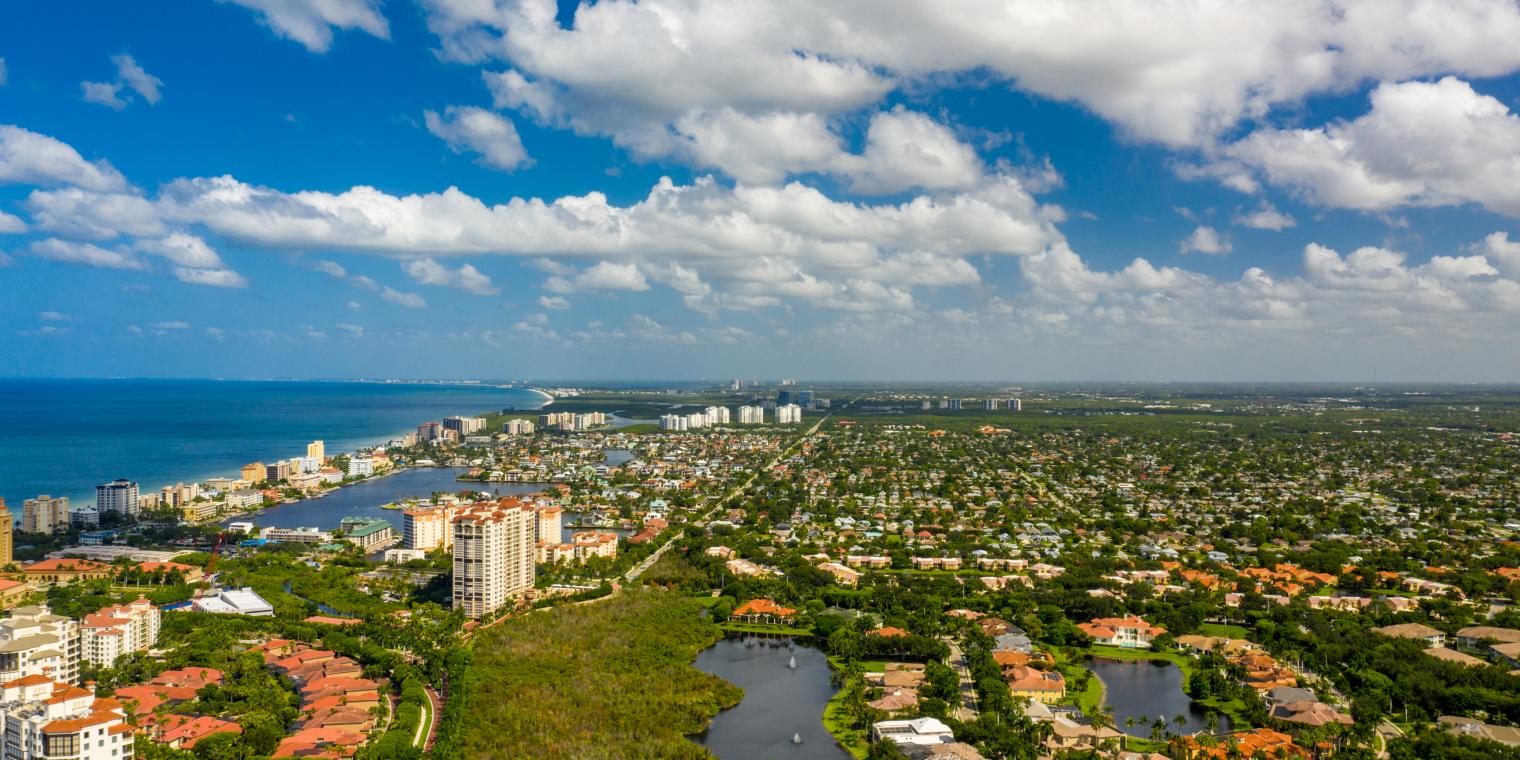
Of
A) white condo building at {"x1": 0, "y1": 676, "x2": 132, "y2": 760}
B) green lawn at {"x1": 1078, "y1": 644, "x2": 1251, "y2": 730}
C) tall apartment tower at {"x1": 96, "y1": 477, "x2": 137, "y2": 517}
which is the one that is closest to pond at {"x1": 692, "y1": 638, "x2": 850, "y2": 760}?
green lawn at {"x1": 1078, "y1": 644, "x2": 1251, "y2": 730}

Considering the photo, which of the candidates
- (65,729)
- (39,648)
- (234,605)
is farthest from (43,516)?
(65,729)

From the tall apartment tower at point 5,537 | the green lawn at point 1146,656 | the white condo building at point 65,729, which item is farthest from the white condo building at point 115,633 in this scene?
the green lawn at point 1146,656

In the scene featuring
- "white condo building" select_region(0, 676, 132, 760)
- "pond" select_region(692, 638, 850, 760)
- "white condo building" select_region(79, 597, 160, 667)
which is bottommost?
"pond" select_region(692, 638, 850, 760)

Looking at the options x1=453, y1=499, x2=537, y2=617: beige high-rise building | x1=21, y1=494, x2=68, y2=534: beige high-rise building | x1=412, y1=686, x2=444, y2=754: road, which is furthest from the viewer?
x1=21, y1=494, x2=68, y2=534: beige high-rise building

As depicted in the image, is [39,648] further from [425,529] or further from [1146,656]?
[1146,656]

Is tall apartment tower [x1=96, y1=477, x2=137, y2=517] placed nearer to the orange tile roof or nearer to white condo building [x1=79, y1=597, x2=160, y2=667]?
white condo building [x1=79, y1=597, x2=160, y2=667]

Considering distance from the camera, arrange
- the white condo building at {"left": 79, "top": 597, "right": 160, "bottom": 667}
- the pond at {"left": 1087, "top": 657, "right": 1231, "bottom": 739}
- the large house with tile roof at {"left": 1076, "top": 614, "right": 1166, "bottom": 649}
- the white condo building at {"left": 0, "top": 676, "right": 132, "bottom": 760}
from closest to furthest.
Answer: the white condo building at {"left": 0, "top": 676, "right": 132, "bottom": 760} → the pond at {"left": 1087, "top": 657, "right": 1231, "bottom": 739} → the white condo building at {"left": 79, "top": 597, "right": 160, "bottom": 667} → the large house with tile roof at {"left": 1076, "top": 614, "right": 1166, "bottom": 649}

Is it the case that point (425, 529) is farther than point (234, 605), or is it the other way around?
point (425, 529)
